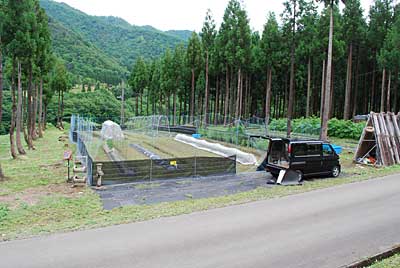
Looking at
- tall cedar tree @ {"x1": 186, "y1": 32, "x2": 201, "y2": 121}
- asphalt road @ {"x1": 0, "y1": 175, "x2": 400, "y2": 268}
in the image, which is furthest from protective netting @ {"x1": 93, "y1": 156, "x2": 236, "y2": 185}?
tall cedar tree @ {"x1": 186, "y1": 32, "x2": 201, "y2": 121}

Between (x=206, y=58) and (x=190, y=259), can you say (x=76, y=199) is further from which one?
(x=206, y=58)

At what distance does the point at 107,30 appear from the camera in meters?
107

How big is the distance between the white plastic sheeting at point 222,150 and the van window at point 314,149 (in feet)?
11.4

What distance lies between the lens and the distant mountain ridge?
78.4 meters

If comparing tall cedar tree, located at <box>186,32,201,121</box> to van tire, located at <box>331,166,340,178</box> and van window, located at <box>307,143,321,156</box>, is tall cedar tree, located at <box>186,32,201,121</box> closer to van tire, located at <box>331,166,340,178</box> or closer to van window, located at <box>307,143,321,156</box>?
van tire, located at <box>331,166,340,178</box>

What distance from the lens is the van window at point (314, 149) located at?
1132cm

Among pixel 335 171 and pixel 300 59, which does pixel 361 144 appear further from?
pixel 300 59

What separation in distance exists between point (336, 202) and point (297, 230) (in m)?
2.63

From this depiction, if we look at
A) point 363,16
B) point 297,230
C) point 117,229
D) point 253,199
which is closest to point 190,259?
point 117,229

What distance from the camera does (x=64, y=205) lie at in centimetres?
784

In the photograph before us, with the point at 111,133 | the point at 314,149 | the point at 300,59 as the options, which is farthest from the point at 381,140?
the point at 300,59

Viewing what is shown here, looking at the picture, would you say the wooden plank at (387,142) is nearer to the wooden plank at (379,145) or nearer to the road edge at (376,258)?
the wooden plank at (379,145)

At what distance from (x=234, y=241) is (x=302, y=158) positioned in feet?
21.3

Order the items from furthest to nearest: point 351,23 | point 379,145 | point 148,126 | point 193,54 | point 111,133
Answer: point 193,54 < point 351,23 < point 148,126 < point 111,133 < point 379,145
